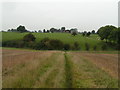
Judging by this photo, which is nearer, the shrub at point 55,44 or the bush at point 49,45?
the bush at point 49,45

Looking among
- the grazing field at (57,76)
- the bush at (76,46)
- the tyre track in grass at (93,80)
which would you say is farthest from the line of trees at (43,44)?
the tyre track in grass at (93,80)

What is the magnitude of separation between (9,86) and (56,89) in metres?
2.43

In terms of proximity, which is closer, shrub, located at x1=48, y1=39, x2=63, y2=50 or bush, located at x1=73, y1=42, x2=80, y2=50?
bush, located at x1=73, y1=42, x2=80, y2=50

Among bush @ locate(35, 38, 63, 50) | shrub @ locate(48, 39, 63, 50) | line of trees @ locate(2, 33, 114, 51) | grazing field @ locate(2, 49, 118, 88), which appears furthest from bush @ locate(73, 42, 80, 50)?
grazing field @ locate(2, 49, 118, 88)

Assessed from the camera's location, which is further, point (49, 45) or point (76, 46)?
point (49, 45)

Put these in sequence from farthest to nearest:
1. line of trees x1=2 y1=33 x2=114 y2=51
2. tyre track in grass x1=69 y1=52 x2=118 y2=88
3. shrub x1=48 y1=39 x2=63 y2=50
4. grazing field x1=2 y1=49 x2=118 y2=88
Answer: shrub x1=48 y1=39 x2=63 y2=50 < line of trees x1=2 y1=33 x2=114 y2=51 < tyre track in grass x1=69 y1=52 x2=118 y2=88 < grazing field x1=2 y1=49 x2=118 y2=88

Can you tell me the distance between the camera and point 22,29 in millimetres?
160750

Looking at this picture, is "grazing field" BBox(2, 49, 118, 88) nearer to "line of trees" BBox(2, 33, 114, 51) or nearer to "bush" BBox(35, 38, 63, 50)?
"line of trees" BBox(2, 33, 114, 51)

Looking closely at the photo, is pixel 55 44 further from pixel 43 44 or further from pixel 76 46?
pixel 76 46

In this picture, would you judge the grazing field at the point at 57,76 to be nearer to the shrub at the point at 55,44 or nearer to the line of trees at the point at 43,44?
the line of trees at the point at 43,44

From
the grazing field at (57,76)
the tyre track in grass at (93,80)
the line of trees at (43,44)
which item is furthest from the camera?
the line of trees at (43,44)

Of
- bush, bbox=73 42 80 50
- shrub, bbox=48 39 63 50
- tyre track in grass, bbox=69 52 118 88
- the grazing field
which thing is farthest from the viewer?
shrub, bbox=48 39 63 50

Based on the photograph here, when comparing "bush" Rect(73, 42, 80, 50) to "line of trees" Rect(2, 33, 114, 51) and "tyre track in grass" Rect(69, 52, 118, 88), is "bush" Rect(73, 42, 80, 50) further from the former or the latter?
"tyre track in grass" Rect(69, 52, 118, 88)

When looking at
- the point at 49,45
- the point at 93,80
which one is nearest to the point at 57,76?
the point at 93,80
